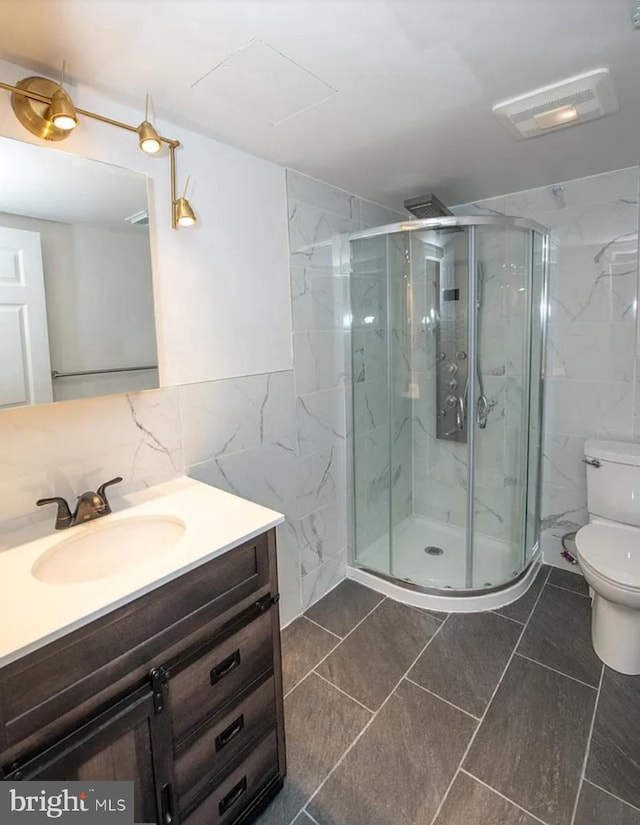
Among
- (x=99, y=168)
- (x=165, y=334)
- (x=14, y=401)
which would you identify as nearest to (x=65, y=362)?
(x=14, y=401)

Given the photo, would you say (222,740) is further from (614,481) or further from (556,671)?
(614,481)

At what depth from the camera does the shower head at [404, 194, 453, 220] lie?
214cm

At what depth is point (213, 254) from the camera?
1.70 meters

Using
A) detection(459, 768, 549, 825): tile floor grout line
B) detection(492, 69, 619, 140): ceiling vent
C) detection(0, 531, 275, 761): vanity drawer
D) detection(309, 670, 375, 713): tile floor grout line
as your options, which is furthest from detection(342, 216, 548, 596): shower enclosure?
detection(0, 531, 275, 761): vanity drawer

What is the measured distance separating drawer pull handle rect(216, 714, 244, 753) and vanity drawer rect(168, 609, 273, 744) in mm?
77

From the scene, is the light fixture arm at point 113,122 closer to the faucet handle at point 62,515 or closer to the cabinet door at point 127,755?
the faucet handle at point 62,515

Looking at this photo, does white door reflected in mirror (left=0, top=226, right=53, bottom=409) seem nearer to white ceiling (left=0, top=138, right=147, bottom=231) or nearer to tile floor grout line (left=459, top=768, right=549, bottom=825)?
white ceiling (left=0, top=138, right=147, bottom=231)

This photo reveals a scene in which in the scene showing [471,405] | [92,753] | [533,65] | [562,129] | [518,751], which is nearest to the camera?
[92,753]

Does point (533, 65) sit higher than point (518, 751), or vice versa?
point (533, 65)

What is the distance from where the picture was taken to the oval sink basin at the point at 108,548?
4.03 feet

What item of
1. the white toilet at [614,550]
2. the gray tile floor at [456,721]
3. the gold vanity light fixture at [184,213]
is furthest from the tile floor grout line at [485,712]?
the gold vanity light fixture at [184,213]

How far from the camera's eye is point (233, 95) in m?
1.37

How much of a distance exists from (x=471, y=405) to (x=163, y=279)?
1742mm

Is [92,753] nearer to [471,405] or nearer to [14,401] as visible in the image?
[14,401]
